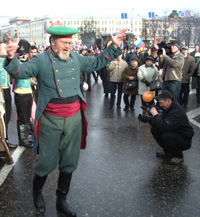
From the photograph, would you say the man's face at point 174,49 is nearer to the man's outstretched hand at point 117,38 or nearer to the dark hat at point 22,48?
the dark hat at point 22,48

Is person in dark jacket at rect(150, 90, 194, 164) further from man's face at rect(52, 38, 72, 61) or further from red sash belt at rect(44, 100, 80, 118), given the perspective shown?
man's face at rect(52, 38, 72, 61)

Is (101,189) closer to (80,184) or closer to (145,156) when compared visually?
(80,184)

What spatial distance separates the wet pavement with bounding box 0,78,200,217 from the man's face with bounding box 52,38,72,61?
170 cm

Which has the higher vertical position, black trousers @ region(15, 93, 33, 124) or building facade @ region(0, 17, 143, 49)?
building facade @ region(0, 17, 143, 49)

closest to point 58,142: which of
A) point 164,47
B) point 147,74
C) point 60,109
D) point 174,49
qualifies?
point 60,109

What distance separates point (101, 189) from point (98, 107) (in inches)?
231

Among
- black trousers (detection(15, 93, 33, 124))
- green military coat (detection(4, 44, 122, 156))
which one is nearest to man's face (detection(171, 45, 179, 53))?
black trousers (detection(15, 93, 33, 124))

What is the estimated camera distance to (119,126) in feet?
24.5

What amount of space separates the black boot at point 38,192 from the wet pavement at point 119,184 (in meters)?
0.09

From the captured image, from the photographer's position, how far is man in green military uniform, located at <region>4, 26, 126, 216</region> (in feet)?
10.7

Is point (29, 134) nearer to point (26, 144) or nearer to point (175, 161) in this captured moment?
point (26, 144)

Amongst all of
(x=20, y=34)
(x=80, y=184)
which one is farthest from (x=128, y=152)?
(x=20, y=34)

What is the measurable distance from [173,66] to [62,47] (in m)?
4.88

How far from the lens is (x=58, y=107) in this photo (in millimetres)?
3311
